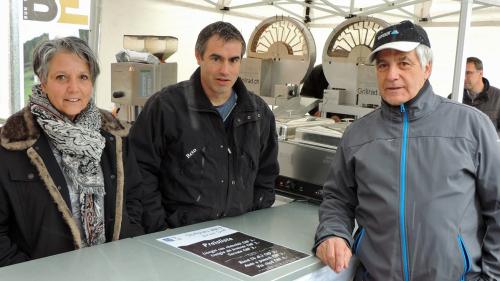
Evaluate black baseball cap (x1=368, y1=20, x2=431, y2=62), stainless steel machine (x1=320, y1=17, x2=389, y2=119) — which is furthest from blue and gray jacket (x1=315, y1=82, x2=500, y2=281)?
stainless steel machine (x1=320, y1=17, x2=389, y2=119)

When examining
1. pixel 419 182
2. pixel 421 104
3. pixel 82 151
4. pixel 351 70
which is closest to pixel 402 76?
pixel 421 104

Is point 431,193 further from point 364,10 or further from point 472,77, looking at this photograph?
point 364,10

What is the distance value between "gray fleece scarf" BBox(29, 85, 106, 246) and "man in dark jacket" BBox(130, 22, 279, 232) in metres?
0.31

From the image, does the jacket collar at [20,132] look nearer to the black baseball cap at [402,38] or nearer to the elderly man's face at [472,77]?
the black baseball cap at [402,38]

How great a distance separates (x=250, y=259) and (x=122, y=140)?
1.88 feet

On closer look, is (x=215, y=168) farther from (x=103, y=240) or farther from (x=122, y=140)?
(x=103, y=240)

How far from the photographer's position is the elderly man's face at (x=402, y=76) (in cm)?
136

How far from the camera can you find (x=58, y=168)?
1385mm

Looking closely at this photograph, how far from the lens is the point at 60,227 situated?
1.39 meters

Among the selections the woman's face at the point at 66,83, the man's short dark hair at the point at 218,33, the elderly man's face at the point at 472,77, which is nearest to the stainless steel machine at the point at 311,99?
the man's short dark hair at the point at 218,33

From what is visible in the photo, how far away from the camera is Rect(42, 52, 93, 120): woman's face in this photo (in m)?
1.41

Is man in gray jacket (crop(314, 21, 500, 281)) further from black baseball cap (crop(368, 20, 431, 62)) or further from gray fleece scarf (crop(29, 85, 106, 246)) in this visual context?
gray fleece scarf (crop(29, 85, 106, 246))

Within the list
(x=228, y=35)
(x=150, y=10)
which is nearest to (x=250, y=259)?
(x=228, y=35)

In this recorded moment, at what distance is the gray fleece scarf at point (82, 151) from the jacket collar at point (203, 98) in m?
0.43
